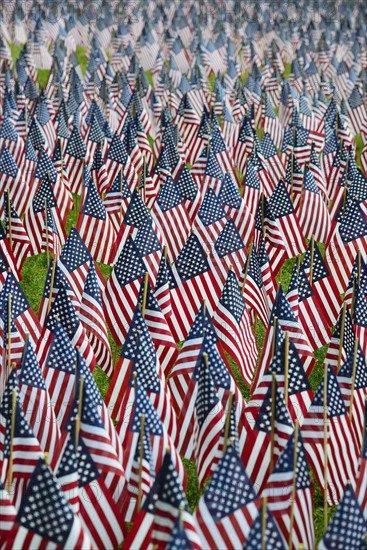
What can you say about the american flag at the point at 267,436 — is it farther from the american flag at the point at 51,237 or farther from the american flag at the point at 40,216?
the american flag at the point at 40,216

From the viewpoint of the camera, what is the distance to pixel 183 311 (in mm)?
18031

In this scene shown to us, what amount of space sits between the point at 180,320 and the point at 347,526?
723cm

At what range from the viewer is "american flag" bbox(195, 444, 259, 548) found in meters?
11.6

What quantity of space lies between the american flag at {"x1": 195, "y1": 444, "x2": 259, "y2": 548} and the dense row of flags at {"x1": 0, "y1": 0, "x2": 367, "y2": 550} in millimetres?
19

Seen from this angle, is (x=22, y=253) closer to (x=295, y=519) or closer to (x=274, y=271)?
(x=274, y=271)

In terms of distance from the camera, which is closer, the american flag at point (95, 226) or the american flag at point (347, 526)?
the american flag at point (347, 526)

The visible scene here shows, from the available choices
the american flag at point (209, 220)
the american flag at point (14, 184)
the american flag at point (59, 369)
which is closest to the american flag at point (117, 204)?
the american flag at point (14, 184)

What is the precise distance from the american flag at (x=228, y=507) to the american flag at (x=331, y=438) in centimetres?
240

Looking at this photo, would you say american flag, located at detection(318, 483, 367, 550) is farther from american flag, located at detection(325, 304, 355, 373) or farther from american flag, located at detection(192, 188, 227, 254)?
american flag, located at detection(192, 188, 227, 254)

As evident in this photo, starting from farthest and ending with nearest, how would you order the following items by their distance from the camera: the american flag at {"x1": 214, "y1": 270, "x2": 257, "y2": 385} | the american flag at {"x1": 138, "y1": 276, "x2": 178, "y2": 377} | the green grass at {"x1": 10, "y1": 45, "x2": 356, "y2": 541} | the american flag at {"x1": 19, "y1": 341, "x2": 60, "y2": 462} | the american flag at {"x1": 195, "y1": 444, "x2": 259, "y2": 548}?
the american flag at {"x1": 214, "y1": 270, "x2": 257, "y2": 385}
the american flag at {"x1": 138, "y1": 276, "x2": 178, "y2": 377}
the green grass at {"x1": 10, "y1": 45, "x2": 356, "y2": 541}
the american flag at {"x1": 19, "y1": 341, "x2": 60, "y2": 462}
the american flag at {"x1": 195, "y1": 444, "x2": 259, "y2": 548}

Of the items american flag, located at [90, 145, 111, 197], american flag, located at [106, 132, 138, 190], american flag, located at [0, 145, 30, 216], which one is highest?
american flag, located at [106, 132, 138, 190]

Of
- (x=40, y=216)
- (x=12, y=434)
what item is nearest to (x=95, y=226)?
(x=40, y=216)

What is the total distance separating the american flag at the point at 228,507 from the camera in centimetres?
1159

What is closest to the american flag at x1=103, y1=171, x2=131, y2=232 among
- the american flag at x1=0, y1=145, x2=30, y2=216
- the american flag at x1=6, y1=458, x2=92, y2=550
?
the american flag at x1=0, y1=145, x2=30, y2=216
